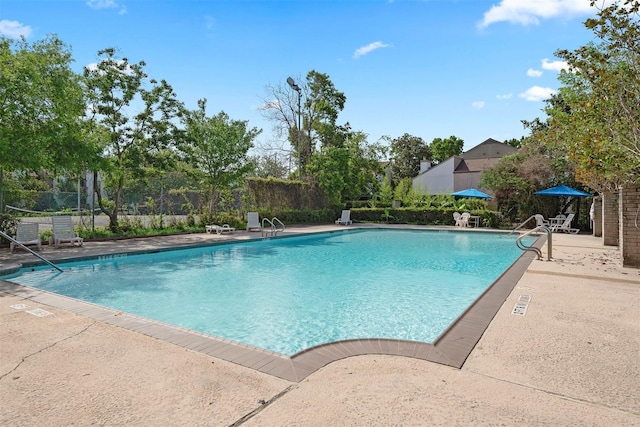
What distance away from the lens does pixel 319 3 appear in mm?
10820

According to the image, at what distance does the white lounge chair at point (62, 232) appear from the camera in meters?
10.5

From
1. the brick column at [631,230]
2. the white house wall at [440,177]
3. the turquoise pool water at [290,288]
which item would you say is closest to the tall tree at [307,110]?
the white house wall at [440,177]

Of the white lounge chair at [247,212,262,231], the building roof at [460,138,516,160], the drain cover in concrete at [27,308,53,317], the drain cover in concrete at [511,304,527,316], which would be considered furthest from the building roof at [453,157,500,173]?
the drain cover in concrete at [27,308,53,317]

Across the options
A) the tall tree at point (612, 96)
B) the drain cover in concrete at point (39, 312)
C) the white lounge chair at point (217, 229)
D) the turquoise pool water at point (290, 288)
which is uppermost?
the tall tree at point (612, 96)

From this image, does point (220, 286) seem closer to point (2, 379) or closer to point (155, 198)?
point (2, 379)

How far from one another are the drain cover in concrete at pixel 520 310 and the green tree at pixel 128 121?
39.4ft

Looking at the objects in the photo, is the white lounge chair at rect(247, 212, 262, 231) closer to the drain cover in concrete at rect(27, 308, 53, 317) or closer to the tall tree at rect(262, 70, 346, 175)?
the tall tree at rect(262, 70, 346, 175)

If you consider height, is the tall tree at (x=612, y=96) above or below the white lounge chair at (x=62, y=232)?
above

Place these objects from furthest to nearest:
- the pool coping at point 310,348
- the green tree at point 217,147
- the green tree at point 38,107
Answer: the green tree at point 217,147 < the green tree at point 38,107 < the pool coping at point 310,348

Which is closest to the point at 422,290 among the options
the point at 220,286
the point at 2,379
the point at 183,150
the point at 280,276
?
the point at 280,276

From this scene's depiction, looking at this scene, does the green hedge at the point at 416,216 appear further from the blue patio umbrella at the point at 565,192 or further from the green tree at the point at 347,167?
the blue patio umbrella at the point at 565,192

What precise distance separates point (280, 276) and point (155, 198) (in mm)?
8910

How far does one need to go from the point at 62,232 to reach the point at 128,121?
4.75 meters

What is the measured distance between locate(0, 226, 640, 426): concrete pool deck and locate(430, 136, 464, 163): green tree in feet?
173
